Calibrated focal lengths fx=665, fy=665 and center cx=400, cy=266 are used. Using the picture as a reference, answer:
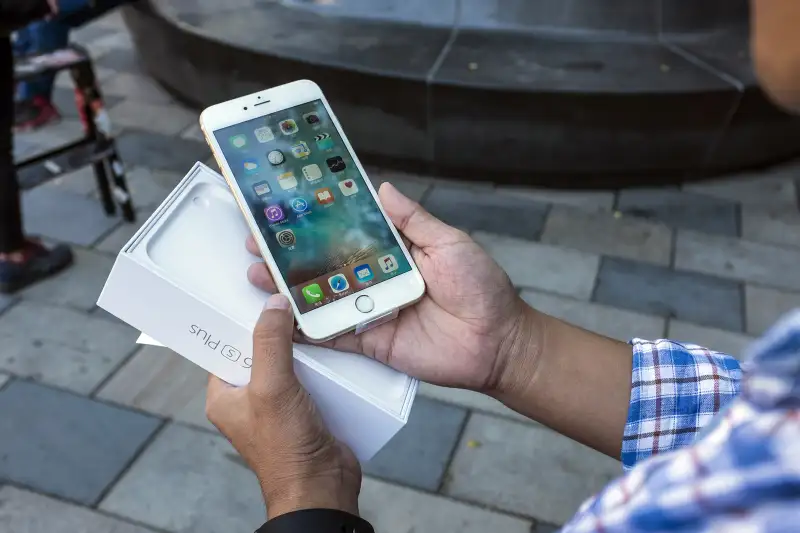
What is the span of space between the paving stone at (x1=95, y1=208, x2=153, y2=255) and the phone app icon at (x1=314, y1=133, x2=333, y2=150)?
201 centimetres

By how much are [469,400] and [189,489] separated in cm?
104

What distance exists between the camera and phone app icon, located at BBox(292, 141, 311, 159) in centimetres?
141

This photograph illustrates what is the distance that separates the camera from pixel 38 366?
102 inches

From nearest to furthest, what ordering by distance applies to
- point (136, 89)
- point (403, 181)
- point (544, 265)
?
point (544, 265)
point (403, 181)
point (136, 89)

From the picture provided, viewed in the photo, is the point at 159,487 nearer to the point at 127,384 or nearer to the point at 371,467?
the point at 127,384

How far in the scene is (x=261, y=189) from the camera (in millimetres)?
1338

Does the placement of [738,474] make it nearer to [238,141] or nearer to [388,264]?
[388,264]

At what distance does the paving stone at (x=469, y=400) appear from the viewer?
8.18ft

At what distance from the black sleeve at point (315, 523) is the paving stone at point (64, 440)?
1446 mm

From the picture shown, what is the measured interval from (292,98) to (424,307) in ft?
1.78

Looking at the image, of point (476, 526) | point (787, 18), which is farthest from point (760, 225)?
point (787, 18)

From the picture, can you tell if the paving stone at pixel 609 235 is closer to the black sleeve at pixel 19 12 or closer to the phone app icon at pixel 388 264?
the phone app icon at pixel 388 264

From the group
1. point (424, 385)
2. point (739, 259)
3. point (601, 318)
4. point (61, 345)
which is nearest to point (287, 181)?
point (424, 385)

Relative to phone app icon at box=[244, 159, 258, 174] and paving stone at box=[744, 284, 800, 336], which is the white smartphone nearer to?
phone app icon at box=[244, 159, 258, 174]
